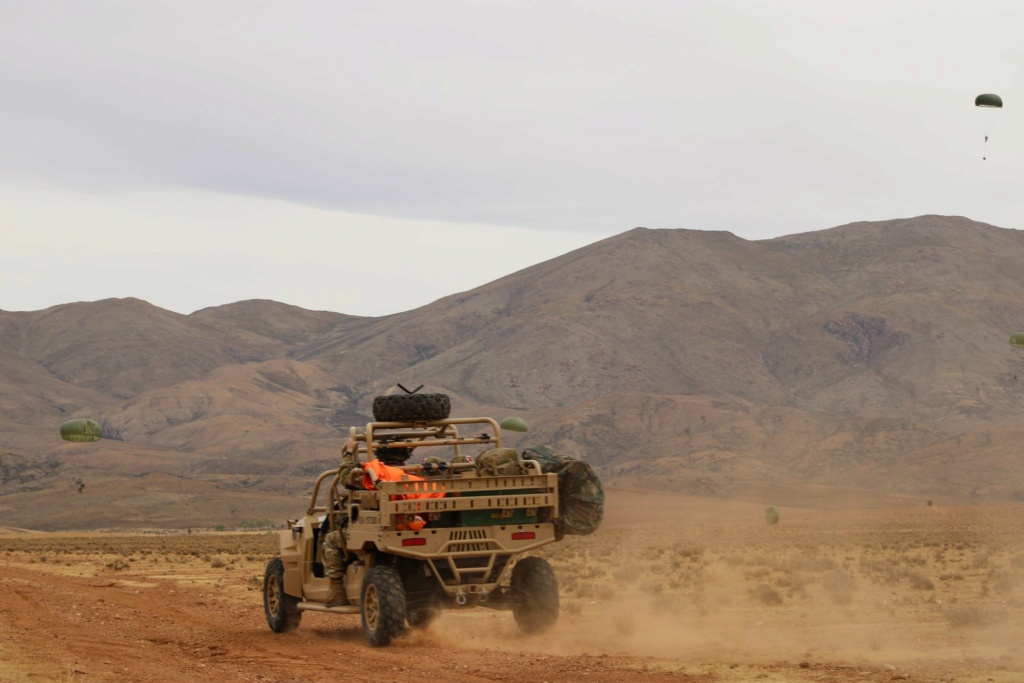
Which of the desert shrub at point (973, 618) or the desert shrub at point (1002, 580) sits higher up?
the desert shrub at point (973, 618)

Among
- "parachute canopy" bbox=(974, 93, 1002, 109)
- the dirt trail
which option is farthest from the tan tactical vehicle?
"parachute canopy" bbox=(974, 93, 1002, 109)

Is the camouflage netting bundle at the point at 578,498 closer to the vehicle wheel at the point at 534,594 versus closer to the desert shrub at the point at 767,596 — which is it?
the vehicle wheel at the point at 534,594

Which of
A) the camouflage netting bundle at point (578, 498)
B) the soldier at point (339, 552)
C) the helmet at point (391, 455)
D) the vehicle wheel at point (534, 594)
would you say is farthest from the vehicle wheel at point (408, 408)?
the vehicle wheel at point (534, 594)

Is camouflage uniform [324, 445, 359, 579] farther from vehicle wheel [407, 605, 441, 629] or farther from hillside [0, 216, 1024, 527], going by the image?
hillside [0, 216, 1024, 527]

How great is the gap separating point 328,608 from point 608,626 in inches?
153

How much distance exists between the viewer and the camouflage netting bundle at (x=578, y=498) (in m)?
14.6

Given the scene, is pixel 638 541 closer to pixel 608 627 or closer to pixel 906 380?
pixel 608 627

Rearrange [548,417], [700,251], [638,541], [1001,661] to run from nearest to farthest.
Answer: [1001,661] → [638,541] → [548,417] → [700,251]

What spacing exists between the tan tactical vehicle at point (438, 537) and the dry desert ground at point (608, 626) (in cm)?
47

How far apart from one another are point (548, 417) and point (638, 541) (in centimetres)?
7369

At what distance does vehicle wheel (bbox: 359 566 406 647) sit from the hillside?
2584 inches

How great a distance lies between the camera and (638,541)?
41.3m

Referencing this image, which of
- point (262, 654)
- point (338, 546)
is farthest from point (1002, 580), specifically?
point (262, 654)

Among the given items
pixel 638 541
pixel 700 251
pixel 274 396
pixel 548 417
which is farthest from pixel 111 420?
pixel 638 541
